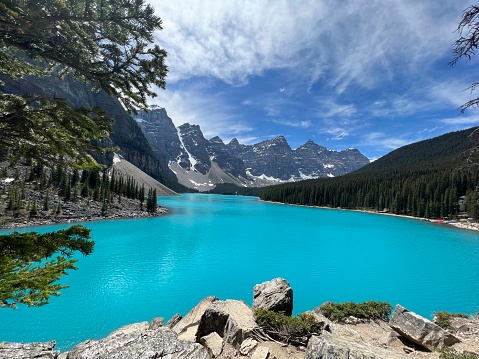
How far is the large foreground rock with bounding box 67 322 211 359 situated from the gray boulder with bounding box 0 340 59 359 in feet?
2.92

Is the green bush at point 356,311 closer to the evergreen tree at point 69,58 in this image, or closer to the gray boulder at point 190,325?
the gray boulder at point 190,325

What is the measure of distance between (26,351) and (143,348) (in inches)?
133

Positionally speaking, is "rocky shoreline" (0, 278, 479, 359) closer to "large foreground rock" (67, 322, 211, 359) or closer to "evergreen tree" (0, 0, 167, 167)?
"large foreground rock" (67, 322, 211, 359)

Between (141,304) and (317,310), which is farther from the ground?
(317,310)

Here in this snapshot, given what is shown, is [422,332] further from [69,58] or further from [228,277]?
[228,277]

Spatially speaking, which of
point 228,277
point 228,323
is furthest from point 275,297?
point 228,277

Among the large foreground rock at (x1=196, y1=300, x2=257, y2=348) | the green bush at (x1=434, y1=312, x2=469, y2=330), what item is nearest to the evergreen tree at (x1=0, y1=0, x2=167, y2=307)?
the large foreground rock at (x1=196, y1=300, x2=257, y2=348)

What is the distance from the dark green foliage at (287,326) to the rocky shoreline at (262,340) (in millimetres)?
148

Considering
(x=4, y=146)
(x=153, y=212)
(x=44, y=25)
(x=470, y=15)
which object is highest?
(x=470, y=15)

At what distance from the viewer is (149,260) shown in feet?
96.6

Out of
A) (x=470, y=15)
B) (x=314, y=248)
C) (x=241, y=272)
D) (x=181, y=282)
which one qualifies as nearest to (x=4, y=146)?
(x=470, y=15)

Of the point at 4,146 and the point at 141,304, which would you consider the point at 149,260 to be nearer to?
the point at 141,304

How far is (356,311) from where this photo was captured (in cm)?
1345

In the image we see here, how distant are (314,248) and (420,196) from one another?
273 ft
